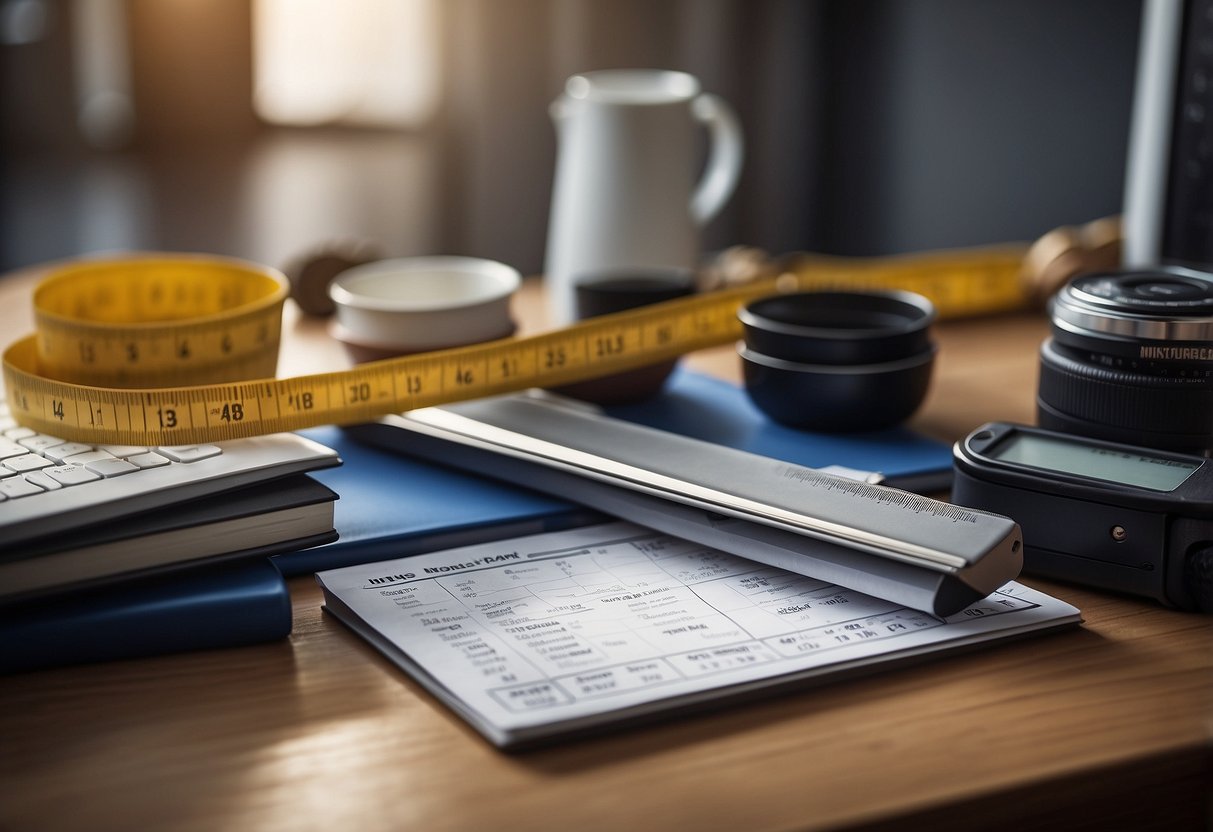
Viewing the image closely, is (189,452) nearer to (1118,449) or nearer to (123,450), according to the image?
(123,450)

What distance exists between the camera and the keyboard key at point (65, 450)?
79cm

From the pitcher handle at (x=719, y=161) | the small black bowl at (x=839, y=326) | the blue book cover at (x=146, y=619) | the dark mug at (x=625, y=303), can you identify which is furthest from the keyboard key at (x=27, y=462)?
the pitcher handle at (x=719, y=161)

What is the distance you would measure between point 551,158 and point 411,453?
81.1 inches

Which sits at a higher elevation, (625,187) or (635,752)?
(625,187)

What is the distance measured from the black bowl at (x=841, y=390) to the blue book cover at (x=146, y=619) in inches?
17.8

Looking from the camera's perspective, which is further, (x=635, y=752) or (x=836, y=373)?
(x=836, y=373)

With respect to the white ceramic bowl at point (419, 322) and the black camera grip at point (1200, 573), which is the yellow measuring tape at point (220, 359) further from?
the black camera grip at point (1200, 573)

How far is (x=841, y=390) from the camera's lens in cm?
101

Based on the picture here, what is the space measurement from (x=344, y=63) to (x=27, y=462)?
2476mm

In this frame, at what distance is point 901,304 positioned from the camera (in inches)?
43.3

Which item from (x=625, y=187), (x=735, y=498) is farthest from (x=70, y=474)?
(x=625, y=187)

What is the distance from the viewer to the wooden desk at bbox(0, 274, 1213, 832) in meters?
0.57

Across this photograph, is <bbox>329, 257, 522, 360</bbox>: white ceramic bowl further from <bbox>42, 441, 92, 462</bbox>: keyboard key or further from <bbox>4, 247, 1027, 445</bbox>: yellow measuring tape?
<bbox>42, 441, 92, 462</bbox>: keyboard key

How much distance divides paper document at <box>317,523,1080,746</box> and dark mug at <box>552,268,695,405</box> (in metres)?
0.28
